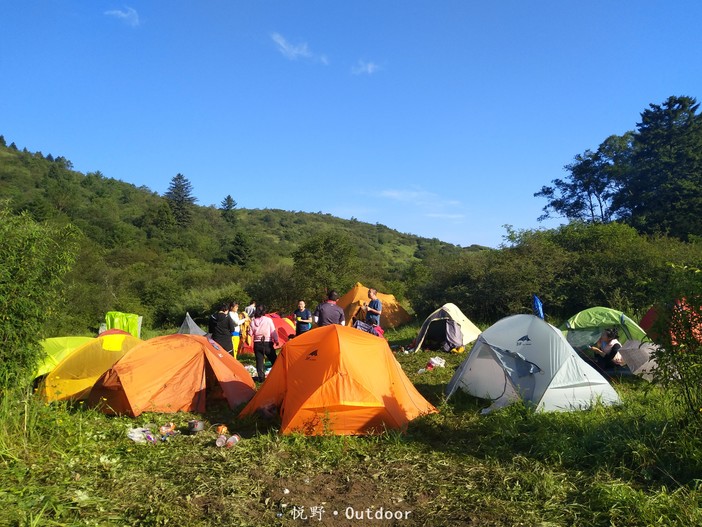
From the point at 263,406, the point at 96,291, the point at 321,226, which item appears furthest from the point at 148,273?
the point at 321,226

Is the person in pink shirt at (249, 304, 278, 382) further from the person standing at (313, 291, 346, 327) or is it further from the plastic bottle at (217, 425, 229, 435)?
the plastic bottle at (217, 425, 229, 435)

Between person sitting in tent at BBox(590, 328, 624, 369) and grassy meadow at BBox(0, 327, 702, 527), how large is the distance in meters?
2.52

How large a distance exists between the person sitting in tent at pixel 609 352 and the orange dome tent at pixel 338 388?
4045 mm

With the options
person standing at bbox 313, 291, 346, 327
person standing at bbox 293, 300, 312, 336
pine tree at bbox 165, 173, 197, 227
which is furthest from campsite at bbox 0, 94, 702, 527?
pine tree at bbox 165, 173, 197, 227

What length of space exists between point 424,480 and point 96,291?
27858 millimetres

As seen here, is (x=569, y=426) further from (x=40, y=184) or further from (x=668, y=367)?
(x=40, y=184)

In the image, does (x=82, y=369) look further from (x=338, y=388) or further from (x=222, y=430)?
(x=338, y=388)

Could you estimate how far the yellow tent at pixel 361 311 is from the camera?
1816cm

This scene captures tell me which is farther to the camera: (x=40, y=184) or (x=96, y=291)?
(x=40, y=184)

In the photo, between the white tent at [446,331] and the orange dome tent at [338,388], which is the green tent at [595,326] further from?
the orange dome tent at [338,388]

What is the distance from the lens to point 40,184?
63188 mm

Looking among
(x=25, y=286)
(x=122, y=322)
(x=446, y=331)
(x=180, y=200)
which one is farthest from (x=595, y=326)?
(x=180, y=200)

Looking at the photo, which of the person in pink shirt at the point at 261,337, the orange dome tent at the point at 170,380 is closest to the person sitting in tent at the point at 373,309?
the person in pink shirt at the point at 261,337

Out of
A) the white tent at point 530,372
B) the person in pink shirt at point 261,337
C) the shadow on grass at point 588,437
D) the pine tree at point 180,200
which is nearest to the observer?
the shadow on grass at point 588,437
